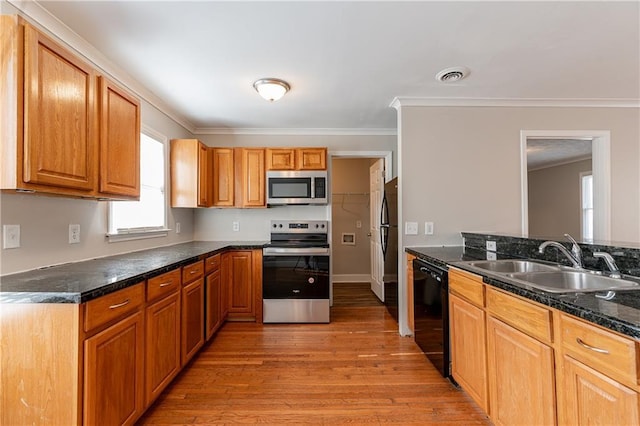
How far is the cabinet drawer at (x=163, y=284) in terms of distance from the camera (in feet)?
5.80

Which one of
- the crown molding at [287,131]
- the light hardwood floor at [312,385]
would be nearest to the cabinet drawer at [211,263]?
the light hardwood floor at [312,385]

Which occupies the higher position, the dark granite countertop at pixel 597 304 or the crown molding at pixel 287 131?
the crown molding at pixel 287 131

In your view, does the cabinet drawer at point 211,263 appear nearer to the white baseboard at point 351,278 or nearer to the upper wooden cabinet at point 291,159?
the upper wooden cabinet at point 291,159

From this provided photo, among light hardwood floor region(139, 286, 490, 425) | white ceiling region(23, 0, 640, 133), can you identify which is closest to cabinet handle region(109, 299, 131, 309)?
light hardwood floor region(139, 286, 490, 425)

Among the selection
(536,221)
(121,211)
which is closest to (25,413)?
(121,211)

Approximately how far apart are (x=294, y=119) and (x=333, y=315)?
2472 mm

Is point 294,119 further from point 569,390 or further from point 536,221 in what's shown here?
point 536,221

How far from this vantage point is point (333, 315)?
144 inches

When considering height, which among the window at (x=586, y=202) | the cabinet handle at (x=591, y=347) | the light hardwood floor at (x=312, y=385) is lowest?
the light hardwood floor at (x=312, y=385)

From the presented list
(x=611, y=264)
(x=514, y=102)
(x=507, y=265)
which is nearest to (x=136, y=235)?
(x=507, y=265)

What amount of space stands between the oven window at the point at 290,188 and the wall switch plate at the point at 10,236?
7.81ft

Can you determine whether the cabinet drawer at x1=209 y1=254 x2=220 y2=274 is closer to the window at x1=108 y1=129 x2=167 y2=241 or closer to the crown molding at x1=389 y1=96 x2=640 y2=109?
the window at x1=108 y1=129 x2=167 y2=241

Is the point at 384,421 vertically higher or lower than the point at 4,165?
lower

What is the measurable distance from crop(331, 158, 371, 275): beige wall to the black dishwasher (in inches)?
109
